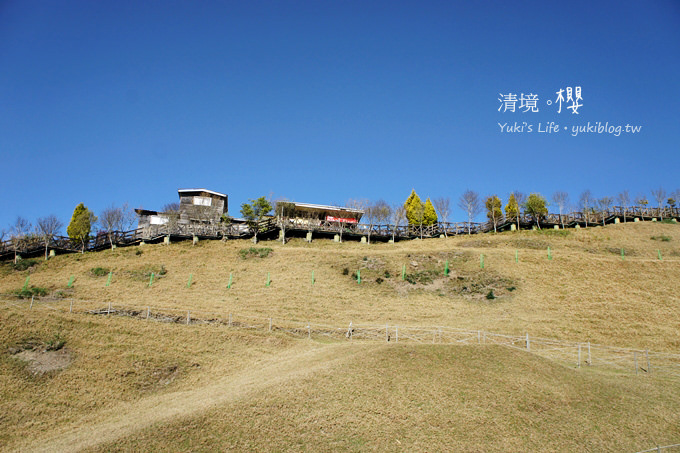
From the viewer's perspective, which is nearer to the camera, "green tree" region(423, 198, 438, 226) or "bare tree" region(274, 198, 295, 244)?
"bare tree" region(274, 198, 295, 244)

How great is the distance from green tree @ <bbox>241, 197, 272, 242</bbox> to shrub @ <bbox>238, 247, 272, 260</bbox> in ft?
19.6

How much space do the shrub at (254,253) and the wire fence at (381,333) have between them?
1595 cm

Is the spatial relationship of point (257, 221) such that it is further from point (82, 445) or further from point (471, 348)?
point (82, 445)

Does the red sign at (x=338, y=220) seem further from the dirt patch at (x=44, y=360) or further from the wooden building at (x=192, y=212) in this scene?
the dirt patch at (x=44, y=360)

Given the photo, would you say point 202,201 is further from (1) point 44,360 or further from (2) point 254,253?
(1) point 44,360

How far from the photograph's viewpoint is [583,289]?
3612 centimetres

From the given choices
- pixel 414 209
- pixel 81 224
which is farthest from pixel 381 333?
pixel 81 224

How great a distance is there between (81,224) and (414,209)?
5131cm

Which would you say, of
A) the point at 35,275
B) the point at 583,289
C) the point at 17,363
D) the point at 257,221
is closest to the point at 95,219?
the point at 35,275

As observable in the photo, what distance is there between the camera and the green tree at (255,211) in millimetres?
54438

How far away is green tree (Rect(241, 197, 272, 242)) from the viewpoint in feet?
179

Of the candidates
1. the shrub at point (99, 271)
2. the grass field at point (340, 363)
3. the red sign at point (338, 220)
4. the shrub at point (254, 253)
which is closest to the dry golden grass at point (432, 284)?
the grass field at point (340, 363)

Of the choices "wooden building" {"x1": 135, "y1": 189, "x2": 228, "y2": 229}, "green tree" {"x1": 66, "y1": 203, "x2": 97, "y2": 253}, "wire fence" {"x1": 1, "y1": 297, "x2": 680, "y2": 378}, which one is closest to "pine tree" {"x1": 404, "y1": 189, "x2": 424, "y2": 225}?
"wooden building" {"x1": 135, "y1": 189, "x2": 228, "y2": 229}

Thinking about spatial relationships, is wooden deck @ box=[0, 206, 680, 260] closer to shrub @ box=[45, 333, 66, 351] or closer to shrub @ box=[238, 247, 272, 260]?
shrub @ box=[238, 247, 272, 260]
